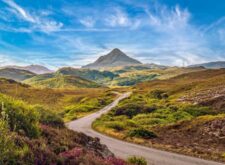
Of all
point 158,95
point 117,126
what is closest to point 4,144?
point 117,126

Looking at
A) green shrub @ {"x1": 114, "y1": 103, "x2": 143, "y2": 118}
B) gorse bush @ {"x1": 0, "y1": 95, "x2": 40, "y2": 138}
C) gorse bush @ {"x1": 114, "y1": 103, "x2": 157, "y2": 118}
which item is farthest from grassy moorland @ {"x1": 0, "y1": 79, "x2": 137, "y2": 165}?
gorse bush @ {"x1": 114, "y1": 103, "x2": 157, "y2": 118}

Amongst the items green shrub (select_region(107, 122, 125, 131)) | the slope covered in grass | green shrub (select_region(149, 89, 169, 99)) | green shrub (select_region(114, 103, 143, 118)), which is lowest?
green shrub (select_region(107, 122, 125, 131))

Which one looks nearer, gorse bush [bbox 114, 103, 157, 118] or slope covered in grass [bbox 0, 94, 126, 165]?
slope covered in grass [bbox 0, 94, 126, 165]

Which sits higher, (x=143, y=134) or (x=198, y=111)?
(x=198, y=111)

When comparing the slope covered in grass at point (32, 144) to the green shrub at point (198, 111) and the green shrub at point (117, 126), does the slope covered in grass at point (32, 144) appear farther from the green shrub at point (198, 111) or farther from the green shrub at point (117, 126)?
the green shrub at point (198, 111)

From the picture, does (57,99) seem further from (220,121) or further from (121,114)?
(220,121)

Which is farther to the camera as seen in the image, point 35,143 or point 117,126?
point 117,126

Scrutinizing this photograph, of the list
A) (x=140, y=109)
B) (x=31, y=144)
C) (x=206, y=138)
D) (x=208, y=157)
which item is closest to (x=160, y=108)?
(x=140, y=109)

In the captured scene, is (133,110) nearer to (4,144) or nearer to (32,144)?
(32,144)

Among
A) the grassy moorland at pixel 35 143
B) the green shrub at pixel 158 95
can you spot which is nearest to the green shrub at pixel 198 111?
the green shrub at pixel 158 95

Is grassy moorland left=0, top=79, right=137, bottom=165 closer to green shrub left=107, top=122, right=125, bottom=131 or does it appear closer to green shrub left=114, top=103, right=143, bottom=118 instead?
green shrub left=107, top=122, right=125, bottom=131

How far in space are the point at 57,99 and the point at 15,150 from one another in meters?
145

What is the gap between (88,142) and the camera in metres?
18.2

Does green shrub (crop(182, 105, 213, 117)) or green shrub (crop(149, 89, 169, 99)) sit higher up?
green shrub (crop(149, 89, 169, 99))
